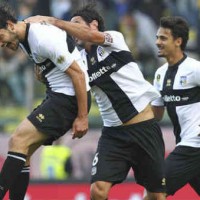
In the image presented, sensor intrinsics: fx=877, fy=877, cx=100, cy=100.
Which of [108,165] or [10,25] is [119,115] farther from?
[10,25]

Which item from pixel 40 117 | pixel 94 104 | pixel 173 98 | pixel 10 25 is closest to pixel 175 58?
pixel 173 98

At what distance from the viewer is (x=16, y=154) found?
7.20 metres

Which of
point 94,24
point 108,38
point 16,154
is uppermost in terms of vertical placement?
point 94,24

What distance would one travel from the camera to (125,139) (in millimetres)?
7859

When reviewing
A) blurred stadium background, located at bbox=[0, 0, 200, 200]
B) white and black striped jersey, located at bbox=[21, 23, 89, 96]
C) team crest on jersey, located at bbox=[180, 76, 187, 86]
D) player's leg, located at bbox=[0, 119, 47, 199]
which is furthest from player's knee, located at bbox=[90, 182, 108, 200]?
blurred stadium background, located at bbox=[0, 0, 200, 200]

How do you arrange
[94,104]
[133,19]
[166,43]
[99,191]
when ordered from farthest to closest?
1. [133,19]
2. [94,104]
3. [166,43]
4. [99,191]

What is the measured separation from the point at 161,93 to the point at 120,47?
94 centimetres

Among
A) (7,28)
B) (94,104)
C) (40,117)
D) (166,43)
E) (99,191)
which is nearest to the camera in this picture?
(7,28)

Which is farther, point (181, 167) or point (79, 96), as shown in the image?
point (181, 167)

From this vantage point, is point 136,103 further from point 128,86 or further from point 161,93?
point 161,93

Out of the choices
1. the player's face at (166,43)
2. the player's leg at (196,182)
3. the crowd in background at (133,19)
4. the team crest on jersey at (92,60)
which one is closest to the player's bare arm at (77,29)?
the team crest on jersey at (92,60)

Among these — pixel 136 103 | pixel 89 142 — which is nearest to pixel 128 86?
pixel 136 103

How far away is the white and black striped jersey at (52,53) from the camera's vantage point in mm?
7164

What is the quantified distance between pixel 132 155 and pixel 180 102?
2.77 feet
